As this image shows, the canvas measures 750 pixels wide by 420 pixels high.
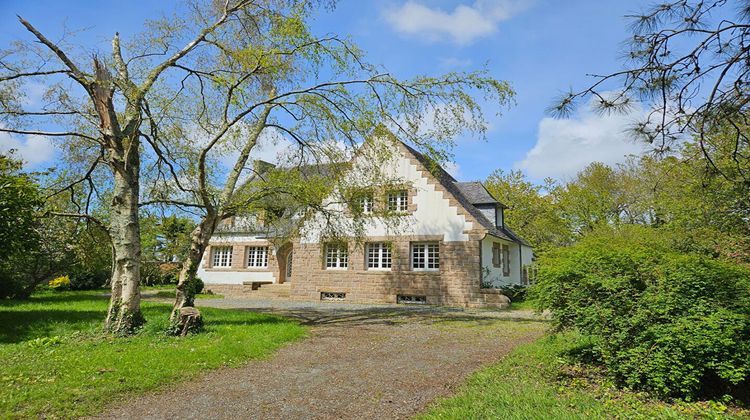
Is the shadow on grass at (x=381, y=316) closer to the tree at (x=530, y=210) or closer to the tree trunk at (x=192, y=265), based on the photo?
the tree trunk at (x=192, y=265)

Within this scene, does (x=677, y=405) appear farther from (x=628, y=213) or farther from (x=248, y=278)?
(x=628, y=213)

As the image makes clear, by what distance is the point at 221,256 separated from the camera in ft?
85.5

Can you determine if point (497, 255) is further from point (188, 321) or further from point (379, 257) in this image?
point (188, 321)

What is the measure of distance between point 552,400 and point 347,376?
9.55ft

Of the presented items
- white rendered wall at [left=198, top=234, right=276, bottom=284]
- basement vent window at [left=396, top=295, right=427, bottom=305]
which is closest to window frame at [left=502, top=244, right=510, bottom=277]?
basement vent window at [left=396, top=295, right=427, bottom=305]

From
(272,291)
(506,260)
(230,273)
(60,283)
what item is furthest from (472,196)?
(60,283)

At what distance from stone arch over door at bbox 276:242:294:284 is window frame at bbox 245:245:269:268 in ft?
3.60

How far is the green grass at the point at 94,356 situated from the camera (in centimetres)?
509

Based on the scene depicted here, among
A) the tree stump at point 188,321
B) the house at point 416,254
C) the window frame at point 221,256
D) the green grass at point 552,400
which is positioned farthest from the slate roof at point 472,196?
the window frame at point 221,256

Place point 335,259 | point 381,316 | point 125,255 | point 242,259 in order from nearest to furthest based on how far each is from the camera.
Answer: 1. point 125,255
2. point 381,316
3. point 335,259
4. point 242,259

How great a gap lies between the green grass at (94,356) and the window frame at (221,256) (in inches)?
562

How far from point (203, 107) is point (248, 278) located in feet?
49.4

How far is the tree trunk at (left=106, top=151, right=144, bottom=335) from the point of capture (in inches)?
358

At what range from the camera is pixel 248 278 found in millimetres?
24875
